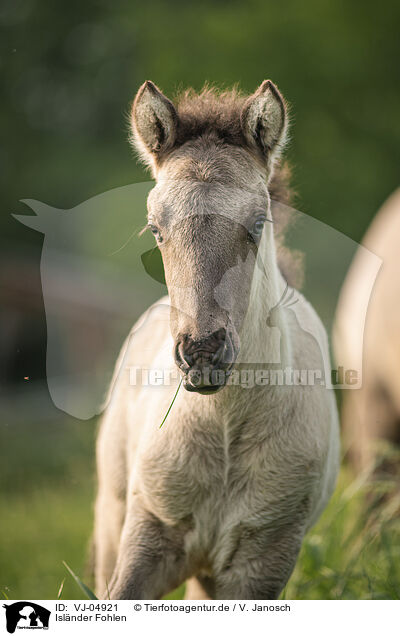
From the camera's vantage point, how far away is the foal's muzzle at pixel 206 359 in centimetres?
214

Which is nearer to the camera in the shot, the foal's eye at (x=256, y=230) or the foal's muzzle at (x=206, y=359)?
the foal's muzzle at (x=206, y=359)

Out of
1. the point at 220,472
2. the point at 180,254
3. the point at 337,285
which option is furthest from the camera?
the point at 337,285

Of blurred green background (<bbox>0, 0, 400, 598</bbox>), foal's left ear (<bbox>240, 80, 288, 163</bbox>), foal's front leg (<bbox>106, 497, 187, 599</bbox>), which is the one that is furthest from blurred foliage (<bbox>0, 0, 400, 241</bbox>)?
foal's front leg (<bbox>106, 497, 187, 599</bbox>)

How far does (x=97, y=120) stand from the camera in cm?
691

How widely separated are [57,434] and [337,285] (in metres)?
3.15

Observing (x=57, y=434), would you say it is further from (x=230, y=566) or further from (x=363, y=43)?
(x=363, y=43)

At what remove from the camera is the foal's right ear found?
248 cm

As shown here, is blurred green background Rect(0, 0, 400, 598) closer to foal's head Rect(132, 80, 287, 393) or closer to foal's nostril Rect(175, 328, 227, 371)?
foal's head Rect(132, 80, 287, 393)

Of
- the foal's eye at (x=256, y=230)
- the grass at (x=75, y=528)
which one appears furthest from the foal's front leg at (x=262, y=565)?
the foal's eye at (x=256, y=230)

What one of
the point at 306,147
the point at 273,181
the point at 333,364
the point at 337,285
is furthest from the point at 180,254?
the point at 306,147
